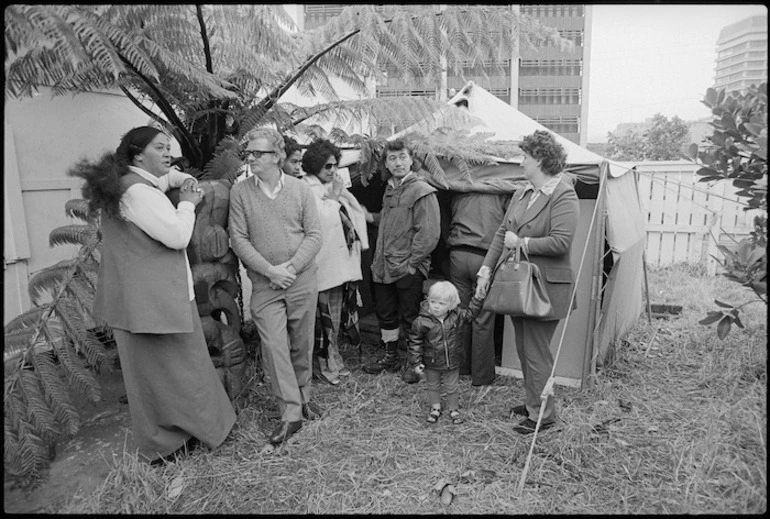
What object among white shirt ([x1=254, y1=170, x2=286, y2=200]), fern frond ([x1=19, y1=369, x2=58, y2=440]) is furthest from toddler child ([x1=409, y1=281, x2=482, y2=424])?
fern frond ([x1=19, y1=369, x2=58, y2=440])

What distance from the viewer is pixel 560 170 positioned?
3217 mm

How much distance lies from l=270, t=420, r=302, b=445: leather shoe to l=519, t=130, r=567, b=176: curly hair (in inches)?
91.5

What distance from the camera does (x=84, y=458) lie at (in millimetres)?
3062

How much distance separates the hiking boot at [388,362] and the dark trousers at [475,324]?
68cm

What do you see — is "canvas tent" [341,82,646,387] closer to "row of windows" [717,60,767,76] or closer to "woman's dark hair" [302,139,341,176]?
"woman's dark hair" [302,139,341,176]

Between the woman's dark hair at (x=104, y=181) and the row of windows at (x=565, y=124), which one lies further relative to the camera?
the row of windows at (x=565, y=124)

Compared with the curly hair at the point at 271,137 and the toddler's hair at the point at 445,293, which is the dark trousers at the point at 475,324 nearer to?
the toddler's hair at the point at 445,293

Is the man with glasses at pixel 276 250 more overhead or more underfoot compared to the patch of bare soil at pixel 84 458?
more overhead

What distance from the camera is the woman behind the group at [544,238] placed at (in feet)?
10.2

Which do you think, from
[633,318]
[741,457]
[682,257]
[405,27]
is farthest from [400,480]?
[682,257]

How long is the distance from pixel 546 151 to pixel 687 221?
7.97m

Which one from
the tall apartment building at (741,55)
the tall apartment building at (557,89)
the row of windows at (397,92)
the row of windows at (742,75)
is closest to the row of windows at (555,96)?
the tall apartment building at (557,89)

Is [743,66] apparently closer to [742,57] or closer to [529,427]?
[742,57]

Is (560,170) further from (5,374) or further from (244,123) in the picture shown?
(5,374)
